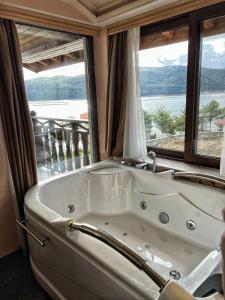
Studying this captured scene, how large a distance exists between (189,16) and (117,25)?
2.29 feet

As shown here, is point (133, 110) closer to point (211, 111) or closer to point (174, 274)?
point (211, 111)

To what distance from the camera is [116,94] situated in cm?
243

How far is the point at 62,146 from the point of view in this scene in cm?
257

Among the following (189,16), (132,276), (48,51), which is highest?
(189,16)

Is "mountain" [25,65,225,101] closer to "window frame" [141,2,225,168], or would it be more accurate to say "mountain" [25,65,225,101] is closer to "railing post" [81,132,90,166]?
"window frame" [141,2,225,168]

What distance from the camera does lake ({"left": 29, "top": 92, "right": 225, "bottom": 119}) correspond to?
6.62ft

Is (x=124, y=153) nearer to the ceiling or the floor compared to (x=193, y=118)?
nearer to the floor

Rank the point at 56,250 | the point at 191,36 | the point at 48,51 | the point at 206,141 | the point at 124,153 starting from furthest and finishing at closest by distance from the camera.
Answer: the point at 124,153 → the point at 48,51 → the point at 206,141 → the point at 191,36 → the point at 56,250

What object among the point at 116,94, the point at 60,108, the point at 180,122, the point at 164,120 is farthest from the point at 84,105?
the point at 180,122

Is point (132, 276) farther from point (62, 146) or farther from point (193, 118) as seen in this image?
point (62, 146)

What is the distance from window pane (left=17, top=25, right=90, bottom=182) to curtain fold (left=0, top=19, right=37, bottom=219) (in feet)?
0.91

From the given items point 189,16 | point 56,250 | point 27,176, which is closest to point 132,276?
point 56,250

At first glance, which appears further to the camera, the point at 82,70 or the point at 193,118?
the point at 82,70

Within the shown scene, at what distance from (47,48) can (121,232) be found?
1.94 m
